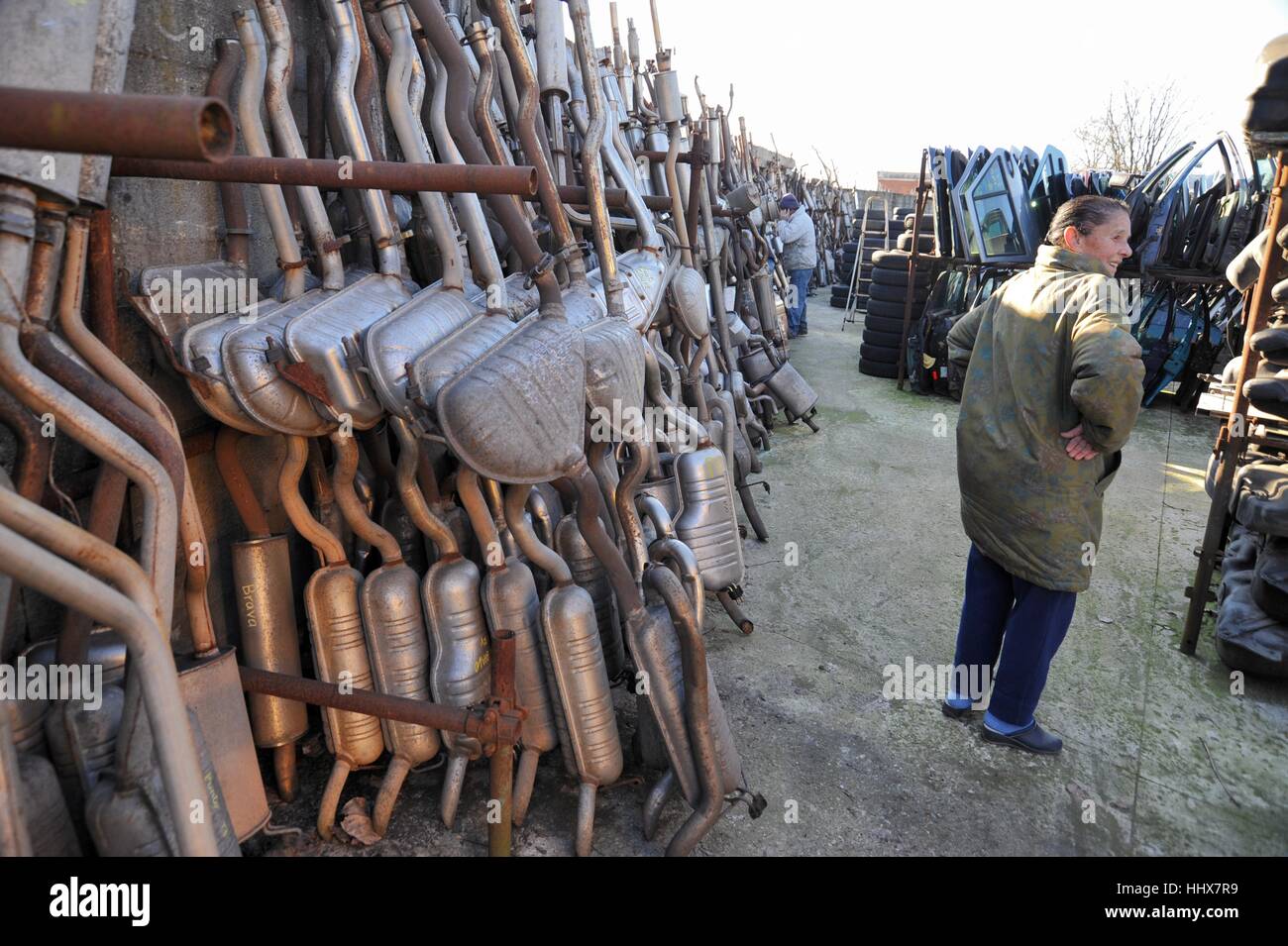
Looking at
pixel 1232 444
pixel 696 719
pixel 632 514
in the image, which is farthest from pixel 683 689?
pixel 1232 444

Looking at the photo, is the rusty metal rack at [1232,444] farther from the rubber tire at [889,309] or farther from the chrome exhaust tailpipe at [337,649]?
the rubber tire at [889,309]

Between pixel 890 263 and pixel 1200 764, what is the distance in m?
6.78

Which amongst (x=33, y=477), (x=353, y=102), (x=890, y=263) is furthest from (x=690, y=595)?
(x=890, y=263)

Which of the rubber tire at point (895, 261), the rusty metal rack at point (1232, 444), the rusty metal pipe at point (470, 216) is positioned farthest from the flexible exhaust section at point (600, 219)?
the rubber tire at point (895, 261)

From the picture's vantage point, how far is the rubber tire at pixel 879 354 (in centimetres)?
865

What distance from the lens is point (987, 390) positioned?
2.74m

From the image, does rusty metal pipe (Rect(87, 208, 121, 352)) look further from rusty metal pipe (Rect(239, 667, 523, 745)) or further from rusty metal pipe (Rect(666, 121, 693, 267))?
rusty metal pipe (Rect(666, 121, 693, 267))

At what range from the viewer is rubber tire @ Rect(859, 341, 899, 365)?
8655 mm

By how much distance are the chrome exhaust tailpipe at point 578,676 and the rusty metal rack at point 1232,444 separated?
2.65m

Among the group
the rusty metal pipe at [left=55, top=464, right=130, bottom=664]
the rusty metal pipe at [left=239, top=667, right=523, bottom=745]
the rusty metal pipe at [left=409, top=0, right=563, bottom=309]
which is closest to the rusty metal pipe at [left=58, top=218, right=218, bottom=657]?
the rusty metal pipe at [left=55, top=464, right=130, bottom=664]

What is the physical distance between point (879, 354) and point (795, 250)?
2492mm

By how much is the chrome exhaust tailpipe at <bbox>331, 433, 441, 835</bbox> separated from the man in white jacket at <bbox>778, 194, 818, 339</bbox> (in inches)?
345

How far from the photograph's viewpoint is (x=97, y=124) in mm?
842

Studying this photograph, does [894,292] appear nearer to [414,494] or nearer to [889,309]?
[889,309]
